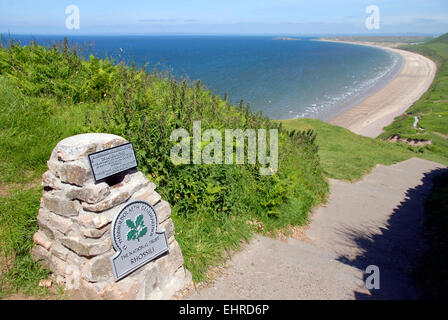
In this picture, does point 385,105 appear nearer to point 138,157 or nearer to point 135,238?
point 138,157

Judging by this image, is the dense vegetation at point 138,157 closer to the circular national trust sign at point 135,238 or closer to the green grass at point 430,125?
the circular national trust sign at point 135,238

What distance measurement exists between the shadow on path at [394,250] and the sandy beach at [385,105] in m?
28.0

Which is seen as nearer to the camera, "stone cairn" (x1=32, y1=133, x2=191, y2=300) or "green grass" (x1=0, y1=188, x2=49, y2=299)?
"stone cairn" (x1=32, y1=133, x2=191, y2=300)

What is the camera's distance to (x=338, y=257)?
21.4 feet

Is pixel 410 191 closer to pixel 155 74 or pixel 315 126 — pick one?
pixel 155 74

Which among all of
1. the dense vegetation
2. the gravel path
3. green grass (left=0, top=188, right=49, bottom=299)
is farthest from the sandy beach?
green grass (left=0, top=188, right=49, bottom=299)

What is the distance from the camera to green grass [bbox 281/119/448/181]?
15112mm

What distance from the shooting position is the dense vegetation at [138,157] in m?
4.80

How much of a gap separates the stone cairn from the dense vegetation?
53 cm

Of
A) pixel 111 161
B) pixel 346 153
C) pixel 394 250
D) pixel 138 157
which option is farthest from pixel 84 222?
pixel 346 153

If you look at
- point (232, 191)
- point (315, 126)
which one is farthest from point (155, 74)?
point (315, 126)

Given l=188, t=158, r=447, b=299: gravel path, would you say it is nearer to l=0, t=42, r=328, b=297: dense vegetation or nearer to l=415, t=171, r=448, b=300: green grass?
l=415, t=171, r=448, b=300: green grass

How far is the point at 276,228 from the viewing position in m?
7.25

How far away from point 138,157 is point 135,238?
6.56 feet
